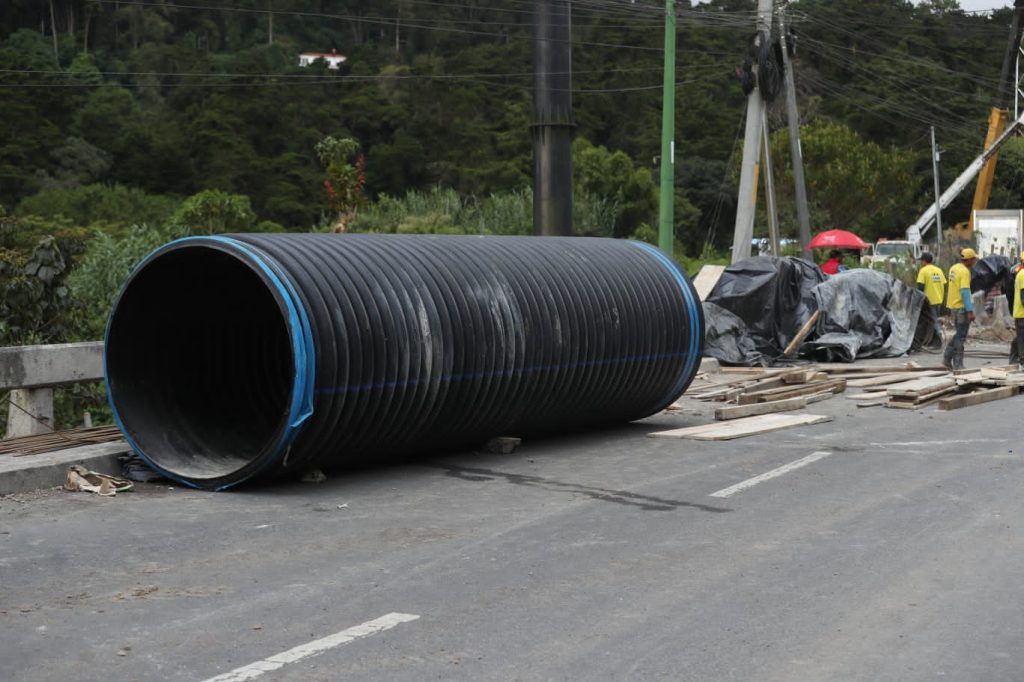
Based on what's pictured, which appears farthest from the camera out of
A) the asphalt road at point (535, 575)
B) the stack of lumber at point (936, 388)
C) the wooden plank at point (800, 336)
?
the wooden plank at point (800, 336)

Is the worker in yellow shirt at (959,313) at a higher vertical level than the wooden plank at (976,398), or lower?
higher

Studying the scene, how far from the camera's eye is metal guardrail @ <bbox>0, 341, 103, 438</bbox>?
36.6 ft

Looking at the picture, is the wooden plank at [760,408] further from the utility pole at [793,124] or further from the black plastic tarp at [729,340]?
the utility pole at [793,124]

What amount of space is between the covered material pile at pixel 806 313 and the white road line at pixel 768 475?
976 centimetres

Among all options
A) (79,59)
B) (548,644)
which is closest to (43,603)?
(548,644)

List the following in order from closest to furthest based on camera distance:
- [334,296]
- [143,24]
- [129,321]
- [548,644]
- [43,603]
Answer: [548,644]
[43,603]
[334,296]
[129,321]
[143,24]

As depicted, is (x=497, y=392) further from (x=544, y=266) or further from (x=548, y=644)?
(x=548, y=644)

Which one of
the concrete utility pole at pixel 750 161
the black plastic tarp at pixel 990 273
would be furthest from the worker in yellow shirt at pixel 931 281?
the black plastic tarp at pixel 990 273

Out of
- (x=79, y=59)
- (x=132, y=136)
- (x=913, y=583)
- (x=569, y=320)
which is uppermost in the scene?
(x=79, y=59)

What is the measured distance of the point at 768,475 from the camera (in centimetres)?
1067

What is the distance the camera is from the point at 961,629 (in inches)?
245

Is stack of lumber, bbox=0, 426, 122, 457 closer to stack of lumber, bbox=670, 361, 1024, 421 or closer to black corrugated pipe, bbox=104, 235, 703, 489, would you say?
black corrugated pipe, bbox=104, 235, 703, 489

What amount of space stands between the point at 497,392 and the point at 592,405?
170cm

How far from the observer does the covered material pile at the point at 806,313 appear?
2188cm
